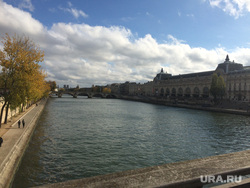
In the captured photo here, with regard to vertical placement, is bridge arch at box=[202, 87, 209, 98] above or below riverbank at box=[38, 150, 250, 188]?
above

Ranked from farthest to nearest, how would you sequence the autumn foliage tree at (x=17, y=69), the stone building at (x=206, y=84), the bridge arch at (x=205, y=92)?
the bridge arch at (x=205, y=92)
the stone building at (x=206, y=84)
the autumn foliage tree at (x=17, y=69)

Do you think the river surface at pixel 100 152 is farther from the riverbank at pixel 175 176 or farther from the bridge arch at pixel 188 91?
the bridge arch at pixel 188 91

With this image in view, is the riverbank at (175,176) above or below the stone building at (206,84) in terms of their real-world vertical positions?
below

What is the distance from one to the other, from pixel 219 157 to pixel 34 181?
1094 centimetres

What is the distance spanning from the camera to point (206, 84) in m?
94.2

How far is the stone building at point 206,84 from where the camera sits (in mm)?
73562

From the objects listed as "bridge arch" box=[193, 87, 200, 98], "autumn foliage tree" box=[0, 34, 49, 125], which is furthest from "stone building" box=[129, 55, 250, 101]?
"autumn foliage tree" box=[0, 34, 49, 125]

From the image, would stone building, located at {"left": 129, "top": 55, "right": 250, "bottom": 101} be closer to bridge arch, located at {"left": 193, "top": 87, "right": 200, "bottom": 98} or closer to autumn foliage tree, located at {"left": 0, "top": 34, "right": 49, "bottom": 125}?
bridge arch, located at {"left": 193, "top": 87, "right": 200, "bottom": 98}

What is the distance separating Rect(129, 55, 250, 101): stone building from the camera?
73.6 meters

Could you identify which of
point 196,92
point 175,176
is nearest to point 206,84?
point 196,92

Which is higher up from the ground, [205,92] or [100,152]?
[205,92]

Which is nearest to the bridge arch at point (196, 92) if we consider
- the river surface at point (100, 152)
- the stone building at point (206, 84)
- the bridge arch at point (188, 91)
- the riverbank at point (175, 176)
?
the stone building at point (206, 84)

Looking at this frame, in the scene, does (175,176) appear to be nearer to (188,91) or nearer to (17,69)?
(17,69)

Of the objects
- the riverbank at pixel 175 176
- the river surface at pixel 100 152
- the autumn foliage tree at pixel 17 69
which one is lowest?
the river surface at pixel 100 152
